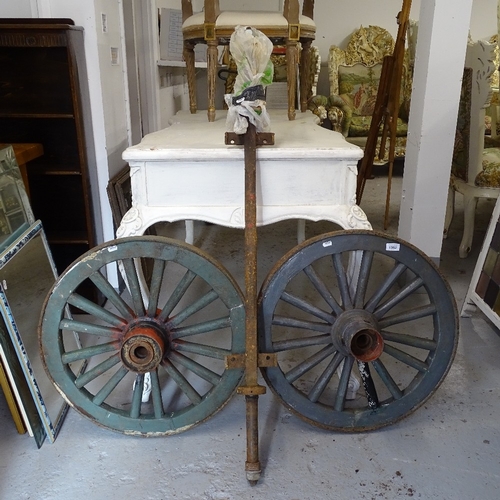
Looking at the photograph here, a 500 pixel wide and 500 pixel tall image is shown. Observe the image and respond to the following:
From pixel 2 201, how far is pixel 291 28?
3.93 ft

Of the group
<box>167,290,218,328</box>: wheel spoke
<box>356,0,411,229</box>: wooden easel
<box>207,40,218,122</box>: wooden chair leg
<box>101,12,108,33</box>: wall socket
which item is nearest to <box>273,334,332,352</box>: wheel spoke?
<box>167,290,218,328</box>: wheel spoke

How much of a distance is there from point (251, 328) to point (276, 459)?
398mm

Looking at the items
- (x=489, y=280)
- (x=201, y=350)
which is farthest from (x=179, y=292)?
(x=489, y=280)

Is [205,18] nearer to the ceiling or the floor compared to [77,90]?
nearer to the ceiling

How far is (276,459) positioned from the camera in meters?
1.52

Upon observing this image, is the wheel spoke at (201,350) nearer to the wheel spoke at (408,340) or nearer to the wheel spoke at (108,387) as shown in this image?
the wheel spoke at (108,387)

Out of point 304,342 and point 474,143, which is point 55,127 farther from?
point 474,143

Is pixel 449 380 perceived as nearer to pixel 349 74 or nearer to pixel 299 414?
pixel 299 414

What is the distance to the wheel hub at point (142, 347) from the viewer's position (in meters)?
1.43

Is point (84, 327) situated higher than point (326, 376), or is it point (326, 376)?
point (84, 327)

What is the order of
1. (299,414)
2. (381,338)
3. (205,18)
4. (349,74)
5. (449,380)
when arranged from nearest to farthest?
(381,338) < (299,414) < (449,380) < (205,18) < (349,74)

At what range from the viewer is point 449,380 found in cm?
188

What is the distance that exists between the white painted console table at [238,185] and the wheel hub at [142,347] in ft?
0.94

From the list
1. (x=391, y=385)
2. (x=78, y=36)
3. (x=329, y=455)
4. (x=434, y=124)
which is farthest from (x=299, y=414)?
(x=78, y=36)
